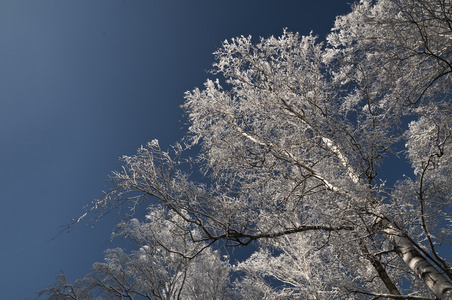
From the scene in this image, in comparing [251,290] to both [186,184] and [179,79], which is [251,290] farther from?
[179,79]

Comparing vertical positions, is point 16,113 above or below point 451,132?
above

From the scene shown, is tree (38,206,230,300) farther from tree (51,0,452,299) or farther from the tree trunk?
the tree trunk

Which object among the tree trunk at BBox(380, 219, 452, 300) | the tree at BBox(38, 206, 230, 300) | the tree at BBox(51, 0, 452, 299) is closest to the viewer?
the tree trunk at BBox(380, 219, 452, 300)

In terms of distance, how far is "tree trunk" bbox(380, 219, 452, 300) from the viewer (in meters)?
2.65

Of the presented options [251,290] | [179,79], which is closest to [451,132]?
[251,290]

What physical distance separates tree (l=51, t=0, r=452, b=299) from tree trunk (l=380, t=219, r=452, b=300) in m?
0.01

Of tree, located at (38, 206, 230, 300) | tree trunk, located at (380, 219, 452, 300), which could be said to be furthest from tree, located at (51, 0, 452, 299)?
tree, located at (38, 206, 230, 300)

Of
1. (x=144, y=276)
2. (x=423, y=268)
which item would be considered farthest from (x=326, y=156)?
(x=144, y=276)

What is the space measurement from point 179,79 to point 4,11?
7486 cm

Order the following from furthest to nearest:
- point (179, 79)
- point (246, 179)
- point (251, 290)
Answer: point (179, 79), point (251, 290), point (246, 179)

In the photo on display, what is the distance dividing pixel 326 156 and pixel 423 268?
2.11 meters

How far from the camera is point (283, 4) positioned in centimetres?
3672

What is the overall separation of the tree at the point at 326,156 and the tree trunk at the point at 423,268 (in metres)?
0.01

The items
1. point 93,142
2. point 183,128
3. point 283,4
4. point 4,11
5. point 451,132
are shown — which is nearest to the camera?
point 451,132
